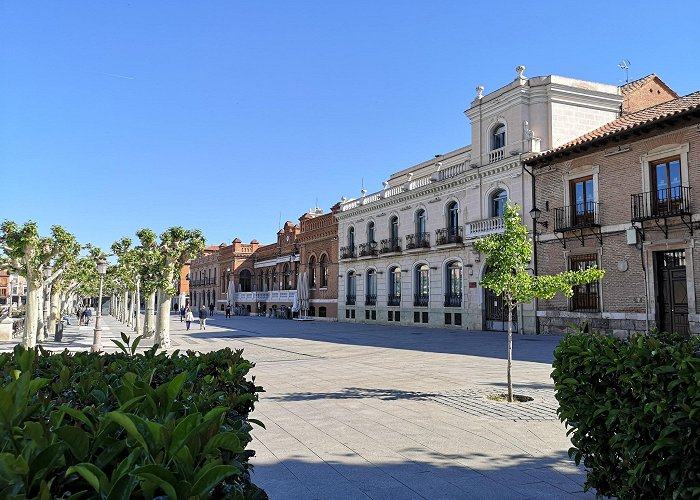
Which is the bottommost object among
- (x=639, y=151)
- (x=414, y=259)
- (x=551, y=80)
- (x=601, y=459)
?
(x=601, y=459)

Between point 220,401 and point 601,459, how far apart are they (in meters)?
2.97

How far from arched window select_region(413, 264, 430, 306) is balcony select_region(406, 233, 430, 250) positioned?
133cm

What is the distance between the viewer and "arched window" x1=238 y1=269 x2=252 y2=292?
62797mm

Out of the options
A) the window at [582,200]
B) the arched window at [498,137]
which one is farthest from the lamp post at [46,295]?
the arched window at [498,137]

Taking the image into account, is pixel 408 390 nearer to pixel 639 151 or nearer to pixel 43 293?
pixel 639 151

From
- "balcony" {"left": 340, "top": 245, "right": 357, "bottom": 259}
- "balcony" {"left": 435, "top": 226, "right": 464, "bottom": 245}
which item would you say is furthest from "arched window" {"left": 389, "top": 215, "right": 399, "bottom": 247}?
"balcony" {"left": 435, "top": 226, "right": 464, "bottom": 245}

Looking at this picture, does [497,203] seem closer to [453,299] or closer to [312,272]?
[453,299]

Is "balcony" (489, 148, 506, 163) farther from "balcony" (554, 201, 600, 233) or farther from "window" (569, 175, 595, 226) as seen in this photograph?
"balcony" (554, 201, 600, 233)

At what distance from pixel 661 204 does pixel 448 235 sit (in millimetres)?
12147

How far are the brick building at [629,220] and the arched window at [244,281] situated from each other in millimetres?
44852

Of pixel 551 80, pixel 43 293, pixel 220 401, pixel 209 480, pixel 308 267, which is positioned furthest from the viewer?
pixel 308 267

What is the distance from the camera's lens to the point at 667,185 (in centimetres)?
1880

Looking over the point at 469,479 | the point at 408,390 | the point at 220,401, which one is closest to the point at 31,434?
the point at 220,401

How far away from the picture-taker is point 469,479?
4879mm
